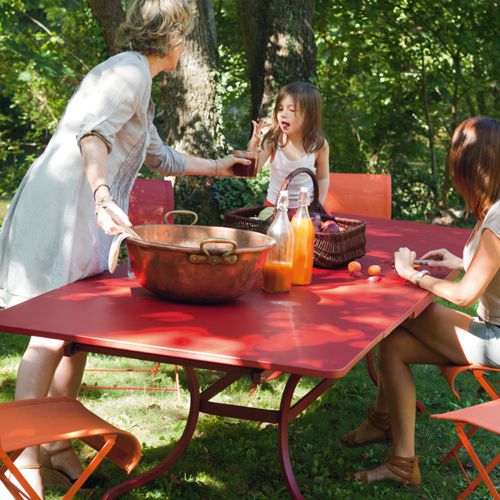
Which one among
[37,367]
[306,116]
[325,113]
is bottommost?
[37,367]

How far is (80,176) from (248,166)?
0.78 meters

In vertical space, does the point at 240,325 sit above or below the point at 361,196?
below

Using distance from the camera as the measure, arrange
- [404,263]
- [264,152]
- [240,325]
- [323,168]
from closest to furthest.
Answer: [240,325] < [404,263] < [323,168] < [264,152]

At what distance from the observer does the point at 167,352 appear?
210cm

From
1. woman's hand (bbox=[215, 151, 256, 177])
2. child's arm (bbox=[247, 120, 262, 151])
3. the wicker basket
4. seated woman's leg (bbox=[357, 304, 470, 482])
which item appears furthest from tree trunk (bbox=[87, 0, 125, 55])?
seated woman's leg (bbox=[357, 304, 470, 482])

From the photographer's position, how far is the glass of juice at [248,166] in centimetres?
333

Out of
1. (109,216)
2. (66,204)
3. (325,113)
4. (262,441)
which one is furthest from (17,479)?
(325,113)

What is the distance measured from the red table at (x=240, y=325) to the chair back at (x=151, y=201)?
125cm

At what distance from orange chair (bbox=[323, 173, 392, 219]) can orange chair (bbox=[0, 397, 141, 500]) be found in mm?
2902

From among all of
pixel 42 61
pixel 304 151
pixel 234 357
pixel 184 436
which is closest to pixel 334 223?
pixel 184 436

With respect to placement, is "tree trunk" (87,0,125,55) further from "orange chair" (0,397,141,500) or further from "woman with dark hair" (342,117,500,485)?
"orange chair" (0,397,141,500)

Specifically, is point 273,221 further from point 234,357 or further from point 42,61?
point 42,61

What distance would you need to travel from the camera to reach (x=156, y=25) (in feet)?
9.31

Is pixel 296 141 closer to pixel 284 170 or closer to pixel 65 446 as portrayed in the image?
pixel 284 170
